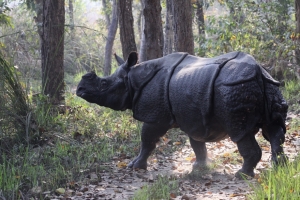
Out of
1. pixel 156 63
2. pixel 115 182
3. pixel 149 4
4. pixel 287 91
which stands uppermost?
pixel 149 4

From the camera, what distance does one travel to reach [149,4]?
9578 millimetres

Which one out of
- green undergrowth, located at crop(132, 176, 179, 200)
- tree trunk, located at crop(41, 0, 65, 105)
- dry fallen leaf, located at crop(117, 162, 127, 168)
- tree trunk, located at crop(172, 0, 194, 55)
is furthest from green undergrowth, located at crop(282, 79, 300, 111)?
green undergrowth, located at crop(132, 176, 179, 200)

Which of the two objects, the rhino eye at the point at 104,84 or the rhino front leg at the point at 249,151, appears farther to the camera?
the rhino eye at the point at 104,84

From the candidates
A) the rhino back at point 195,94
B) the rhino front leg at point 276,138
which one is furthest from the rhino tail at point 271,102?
the rhino back at point 195,94

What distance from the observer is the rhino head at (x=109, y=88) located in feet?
22.4

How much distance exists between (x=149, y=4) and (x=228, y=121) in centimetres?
454

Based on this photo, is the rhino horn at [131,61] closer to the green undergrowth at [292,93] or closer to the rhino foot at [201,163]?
the rhino foot at [201,163]

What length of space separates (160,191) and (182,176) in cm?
113

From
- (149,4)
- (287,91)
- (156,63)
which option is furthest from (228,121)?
(287,91)

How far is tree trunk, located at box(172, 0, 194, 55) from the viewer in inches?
399

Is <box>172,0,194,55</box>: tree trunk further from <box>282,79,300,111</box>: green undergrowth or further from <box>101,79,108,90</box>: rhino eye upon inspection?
<box>101,79,108,90</box>: rhino eye

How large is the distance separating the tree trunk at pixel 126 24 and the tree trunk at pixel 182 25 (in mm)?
968

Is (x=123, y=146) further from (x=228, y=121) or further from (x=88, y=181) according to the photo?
(x=228, y=121)

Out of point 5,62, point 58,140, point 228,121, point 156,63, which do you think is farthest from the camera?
point 58,140
